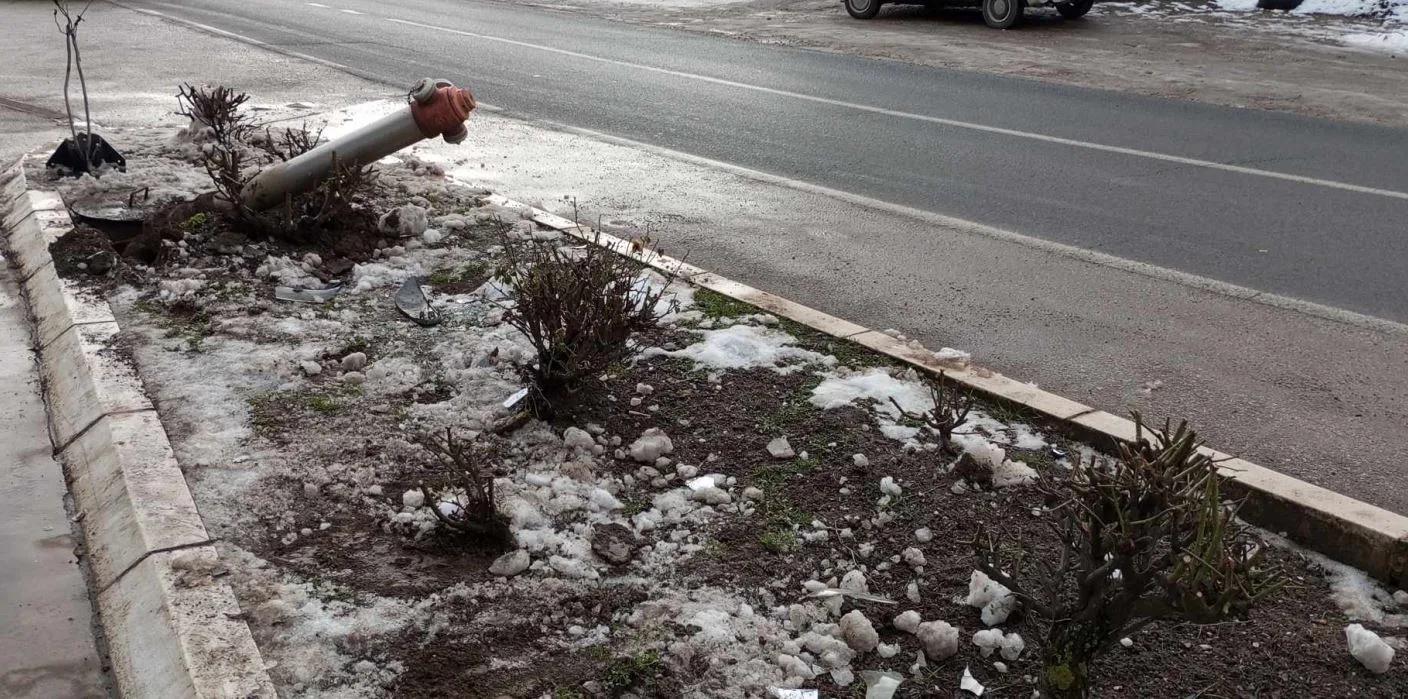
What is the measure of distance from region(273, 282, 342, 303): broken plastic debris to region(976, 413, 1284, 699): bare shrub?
3.67 metres

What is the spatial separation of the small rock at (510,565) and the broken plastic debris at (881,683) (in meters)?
1.03

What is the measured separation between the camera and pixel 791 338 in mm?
4980

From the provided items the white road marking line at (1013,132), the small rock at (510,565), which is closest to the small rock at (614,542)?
the small rock at (510,565)

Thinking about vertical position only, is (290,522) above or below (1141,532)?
below

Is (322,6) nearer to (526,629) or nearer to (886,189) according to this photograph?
(886,189)

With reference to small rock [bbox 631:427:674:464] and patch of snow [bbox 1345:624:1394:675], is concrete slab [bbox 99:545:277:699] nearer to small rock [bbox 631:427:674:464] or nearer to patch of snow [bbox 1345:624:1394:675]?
small rock [bbox 631:427:674:464]

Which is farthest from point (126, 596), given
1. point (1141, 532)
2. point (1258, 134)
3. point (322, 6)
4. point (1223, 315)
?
point (322, 6)

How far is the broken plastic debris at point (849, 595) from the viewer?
10.5 ft

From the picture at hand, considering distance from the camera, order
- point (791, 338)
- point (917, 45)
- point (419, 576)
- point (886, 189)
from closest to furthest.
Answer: point (419, 576)
point (791, 338)
point (886, 189)
point (917, 45)

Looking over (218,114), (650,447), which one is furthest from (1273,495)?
(218,114)

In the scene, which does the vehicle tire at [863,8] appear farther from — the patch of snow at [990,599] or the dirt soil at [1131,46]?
the patch of snow at [990,599]

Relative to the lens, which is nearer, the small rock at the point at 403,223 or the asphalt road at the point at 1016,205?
the asphalt road at the point at 1016,205

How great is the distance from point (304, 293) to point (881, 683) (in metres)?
3.62

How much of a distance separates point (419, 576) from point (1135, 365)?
332 cm
